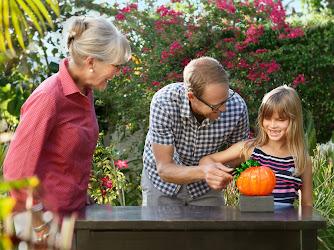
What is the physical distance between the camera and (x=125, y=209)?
7.54ft

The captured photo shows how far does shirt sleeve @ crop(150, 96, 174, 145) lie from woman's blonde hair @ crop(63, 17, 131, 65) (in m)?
0.50

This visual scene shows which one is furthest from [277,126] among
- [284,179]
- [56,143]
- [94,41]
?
[56,143]

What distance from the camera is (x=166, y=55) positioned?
21.4ft

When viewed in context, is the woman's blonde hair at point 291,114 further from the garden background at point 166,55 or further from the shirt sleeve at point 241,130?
the garden background at point 166,55

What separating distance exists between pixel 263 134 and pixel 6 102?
13.8 feet

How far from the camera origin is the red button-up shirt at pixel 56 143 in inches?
78.8

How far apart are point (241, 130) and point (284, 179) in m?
0.42

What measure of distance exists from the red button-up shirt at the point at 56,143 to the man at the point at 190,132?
1.56ft

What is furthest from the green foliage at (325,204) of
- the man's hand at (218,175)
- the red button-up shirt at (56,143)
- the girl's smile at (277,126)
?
the red button-up shirt at (56,143)

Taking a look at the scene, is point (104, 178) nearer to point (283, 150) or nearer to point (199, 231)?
point (283, 150)

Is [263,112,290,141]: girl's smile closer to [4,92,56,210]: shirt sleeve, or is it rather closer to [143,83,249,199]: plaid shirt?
[143,83,249,199]: plaid shirt

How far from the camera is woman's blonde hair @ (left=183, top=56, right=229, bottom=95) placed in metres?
2.48

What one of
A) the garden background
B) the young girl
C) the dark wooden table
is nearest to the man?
the young girl

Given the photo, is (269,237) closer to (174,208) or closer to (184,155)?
(174,208)
